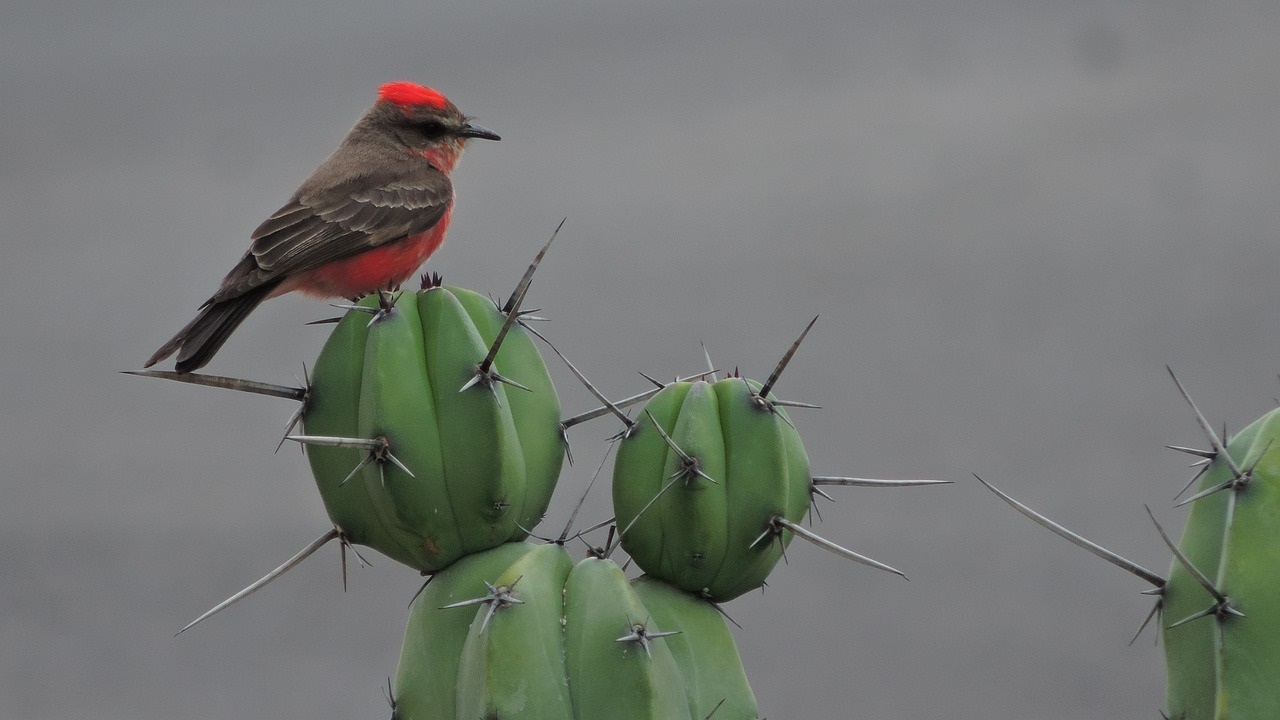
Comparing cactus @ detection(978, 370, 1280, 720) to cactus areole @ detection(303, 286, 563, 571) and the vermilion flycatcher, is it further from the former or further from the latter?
the vermilion flycatcher

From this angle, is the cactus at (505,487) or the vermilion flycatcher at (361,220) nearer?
the cactus at (505,487)

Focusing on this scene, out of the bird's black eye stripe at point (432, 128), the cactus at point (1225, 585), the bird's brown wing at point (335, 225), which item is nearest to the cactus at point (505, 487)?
the cactus at point (1225, 585)

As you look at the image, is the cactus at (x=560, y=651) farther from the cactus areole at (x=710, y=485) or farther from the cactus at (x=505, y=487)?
the cactus areole at (x=710, y=485)

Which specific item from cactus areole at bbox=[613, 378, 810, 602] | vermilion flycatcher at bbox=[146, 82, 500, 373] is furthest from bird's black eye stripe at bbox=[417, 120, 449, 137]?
cactus areole at bbox=[613, 378, 810, 602]

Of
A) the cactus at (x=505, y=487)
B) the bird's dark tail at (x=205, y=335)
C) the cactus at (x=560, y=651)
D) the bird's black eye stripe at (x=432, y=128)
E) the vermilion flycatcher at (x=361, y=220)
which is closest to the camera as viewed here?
the cactus at (x=560, y=651)

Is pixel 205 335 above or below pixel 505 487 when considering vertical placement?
above

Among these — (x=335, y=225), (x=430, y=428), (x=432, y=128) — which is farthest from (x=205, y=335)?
(x=432, y=128)

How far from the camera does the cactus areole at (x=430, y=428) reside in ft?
9.41

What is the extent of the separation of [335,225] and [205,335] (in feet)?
3.96

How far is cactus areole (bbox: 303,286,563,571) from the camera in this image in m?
2.87

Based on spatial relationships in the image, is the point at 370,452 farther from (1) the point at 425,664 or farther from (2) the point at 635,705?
(2) the point at 635,705

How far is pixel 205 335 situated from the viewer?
4059 millimetres

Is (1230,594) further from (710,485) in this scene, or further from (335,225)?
(335,225)

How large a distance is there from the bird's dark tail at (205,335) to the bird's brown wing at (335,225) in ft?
0.20
